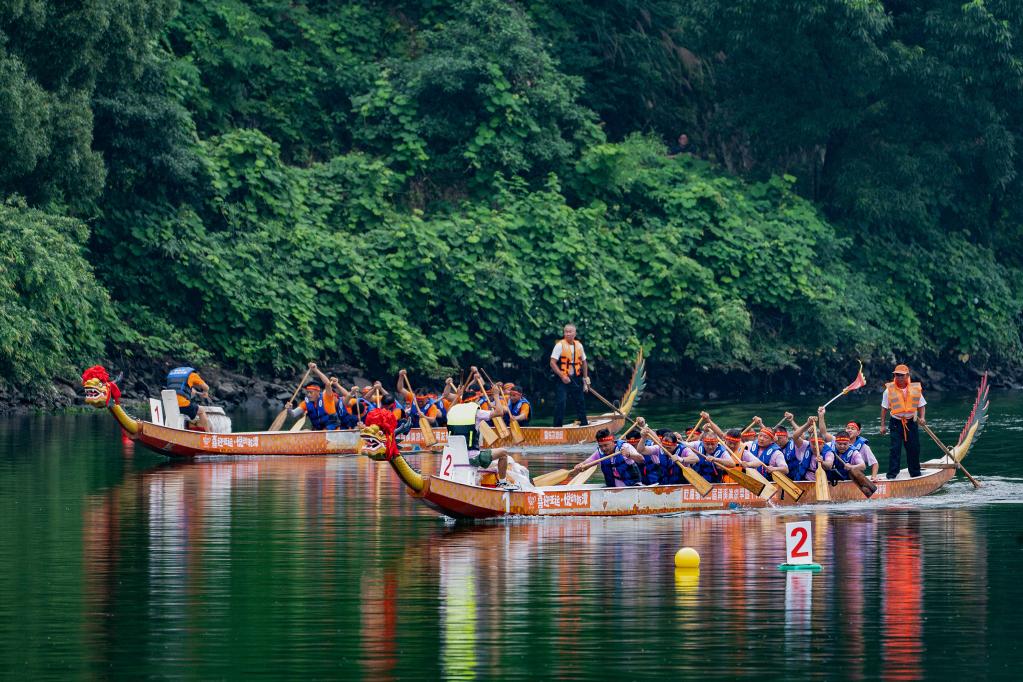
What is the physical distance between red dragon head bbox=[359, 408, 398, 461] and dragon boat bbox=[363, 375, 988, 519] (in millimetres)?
12

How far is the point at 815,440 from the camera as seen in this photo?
92.3 feet

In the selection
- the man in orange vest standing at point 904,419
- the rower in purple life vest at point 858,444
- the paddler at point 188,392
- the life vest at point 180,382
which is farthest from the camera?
the life vest at point 180,382

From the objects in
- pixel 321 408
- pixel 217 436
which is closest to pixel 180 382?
pixel 217 436

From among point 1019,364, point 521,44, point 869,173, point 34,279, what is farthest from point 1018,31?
point 34,279

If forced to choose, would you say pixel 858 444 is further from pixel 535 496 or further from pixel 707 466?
pixel 535 496

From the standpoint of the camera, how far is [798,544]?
2164cm

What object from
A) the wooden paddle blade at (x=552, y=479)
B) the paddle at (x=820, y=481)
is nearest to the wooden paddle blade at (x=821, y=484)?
the paddle at (x=820, y=481)

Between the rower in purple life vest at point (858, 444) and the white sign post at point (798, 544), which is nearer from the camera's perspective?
the white sign post at point (798, 544)

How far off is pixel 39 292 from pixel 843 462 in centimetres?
1938

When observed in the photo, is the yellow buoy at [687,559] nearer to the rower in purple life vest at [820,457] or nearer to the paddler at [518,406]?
the rower in purple life vest at [820,457]

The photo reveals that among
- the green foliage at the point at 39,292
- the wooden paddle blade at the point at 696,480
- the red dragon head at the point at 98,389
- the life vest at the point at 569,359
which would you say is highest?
the green foliage at the point at 39,292

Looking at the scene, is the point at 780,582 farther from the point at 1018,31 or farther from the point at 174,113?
the point at 1018,31

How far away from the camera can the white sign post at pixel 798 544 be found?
21594 millimetres

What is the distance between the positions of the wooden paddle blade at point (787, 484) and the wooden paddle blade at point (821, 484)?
317 mm
